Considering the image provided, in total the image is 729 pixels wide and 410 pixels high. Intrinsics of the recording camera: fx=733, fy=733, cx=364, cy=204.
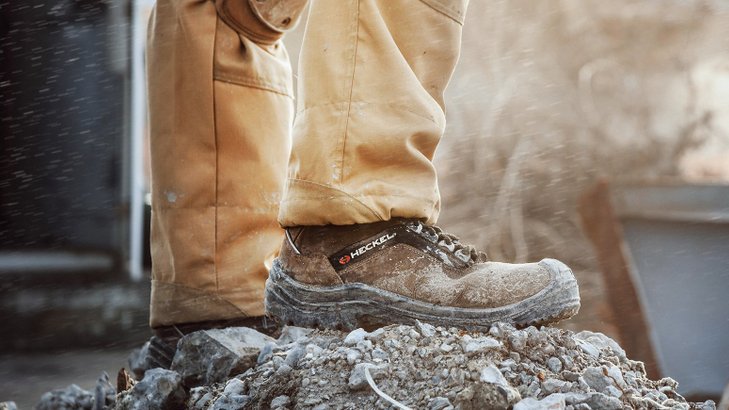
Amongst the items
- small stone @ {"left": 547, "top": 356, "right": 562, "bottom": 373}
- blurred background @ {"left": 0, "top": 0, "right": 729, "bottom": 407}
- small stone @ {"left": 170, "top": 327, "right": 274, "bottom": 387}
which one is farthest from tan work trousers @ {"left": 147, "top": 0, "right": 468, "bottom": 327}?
blurred background @ {"left": 0, "top": 0, "right": 729, "bottom": 407}

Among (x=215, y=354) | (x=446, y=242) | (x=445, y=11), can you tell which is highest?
(x=445, y=11)

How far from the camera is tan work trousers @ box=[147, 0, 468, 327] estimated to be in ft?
4.56

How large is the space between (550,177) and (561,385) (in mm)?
3714

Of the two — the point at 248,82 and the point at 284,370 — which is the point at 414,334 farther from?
the point at 248,82

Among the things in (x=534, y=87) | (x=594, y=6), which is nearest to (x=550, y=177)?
(x=534, y=87)

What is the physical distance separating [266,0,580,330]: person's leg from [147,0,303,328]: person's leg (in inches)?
14.2

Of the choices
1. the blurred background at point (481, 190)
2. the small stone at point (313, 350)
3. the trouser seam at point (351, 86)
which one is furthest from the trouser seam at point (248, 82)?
the blurred background at point (481, 190)

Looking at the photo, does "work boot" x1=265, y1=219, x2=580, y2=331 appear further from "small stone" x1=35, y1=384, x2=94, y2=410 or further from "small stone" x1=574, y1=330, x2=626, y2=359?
"small stone" x1=35, y1=384, x2=94, y2=410

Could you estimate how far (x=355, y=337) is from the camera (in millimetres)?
1351

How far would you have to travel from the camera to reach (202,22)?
66.9 inches

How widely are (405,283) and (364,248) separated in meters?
0.10

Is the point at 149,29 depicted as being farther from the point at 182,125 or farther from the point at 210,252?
the point at 210,252

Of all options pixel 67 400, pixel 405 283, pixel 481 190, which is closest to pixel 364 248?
pixel 405 283

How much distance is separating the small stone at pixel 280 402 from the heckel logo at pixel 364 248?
280 mm
